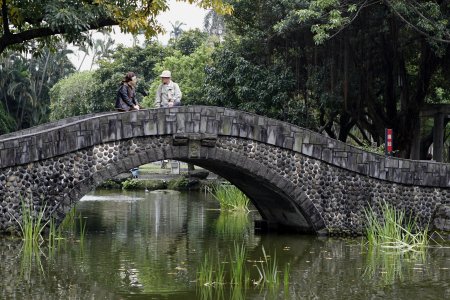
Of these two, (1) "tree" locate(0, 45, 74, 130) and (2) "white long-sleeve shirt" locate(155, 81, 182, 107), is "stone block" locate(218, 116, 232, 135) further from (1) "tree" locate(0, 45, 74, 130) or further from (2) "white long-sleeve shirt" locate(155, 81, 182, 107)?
(1) "tree" locate(0, 45, 74, 130)

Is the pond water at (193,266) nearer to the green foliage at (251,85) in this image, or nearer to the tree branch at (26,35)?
the tree branch at (26,35)

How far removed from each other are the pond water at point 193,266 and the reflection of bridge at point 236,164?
0.76 meters

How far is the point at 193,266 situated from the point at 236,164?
11.0 ft

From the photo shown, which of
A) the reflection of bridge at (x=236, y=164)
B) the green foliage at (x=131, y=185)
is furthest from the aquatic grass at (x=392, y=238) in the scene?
the green foliage at (x=131, y=185)

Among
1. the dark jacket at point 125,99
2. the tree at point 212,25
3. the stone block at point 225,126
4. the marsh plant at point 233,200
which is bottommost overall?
the marsh plant at point 233,200

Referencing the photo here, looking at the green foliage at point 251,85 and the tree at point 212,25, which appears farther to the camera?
the tree at point 212,25

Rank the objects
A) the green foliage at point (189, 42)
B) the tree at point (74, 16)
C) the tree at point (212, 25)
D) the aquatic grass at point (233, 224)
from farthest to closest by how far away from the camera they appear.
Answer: the tree at point (212, 25) → the green foliage at point (189, 42) → the aquatic grass at point (233, 224) → the tree at point (74, 16)

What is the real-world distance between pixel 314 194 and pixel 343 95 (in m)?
7.26

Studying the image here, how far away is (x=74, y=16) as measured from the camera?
14508 millimetres

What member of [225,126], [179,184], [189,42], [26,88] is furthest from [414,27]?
[26,88]

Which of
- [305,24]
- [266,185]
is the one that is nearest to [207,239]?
[266,185]

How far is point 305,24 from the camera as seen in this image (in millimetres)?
22188

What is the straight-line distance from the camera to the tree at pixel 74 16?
47.6 feet

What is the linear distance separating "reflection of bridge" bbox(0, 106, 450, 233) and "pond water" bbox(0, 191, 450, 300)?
763 mm
